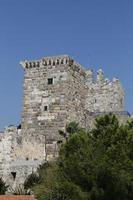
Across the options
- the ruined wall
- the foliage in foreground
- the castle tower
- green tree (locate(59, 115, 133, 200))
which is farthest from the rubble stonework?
green tree (locate(59, 115, 133, 200))

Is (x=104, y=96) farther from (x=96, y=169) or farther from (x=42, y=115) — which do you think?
(x=96, y=169)

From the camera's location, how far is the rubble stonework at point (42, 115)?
42500 millimetres

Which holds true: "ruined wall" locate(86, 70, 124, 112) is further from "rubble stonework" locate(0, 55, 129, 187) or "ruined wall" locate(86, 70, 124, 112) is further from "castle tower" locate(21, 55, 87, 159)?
"castle tower" locate(21, 55, 87, 159)

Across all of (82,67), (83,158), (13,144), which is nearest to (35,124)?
(13,144)

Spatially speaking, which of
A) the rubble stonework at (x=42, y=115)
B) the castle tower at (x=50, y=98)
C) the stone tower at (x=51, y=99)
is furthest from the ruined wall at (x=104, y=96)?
the castle tower at (x=50, y=98)

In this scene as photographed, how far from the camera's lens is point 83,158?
27.2m

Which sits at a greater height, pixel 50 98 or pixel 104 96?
pixel 104 96

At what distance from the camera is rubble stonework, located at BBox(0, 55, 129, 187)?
42500 mm

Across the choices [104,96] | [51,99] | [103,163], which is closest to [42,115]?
[51,99]

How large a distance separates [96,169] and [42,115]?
1709 centimetres

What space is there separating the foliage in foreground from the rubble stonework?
13633 millimetres

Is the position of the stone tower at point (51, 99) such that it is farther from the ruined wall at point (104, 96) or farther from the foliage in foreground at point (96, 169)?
the foliage in foreground at point (96, 169)

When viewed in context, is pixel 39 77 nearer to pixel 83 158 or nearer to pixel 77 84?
pixel 77 84

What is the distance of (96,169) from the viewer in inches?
1045
